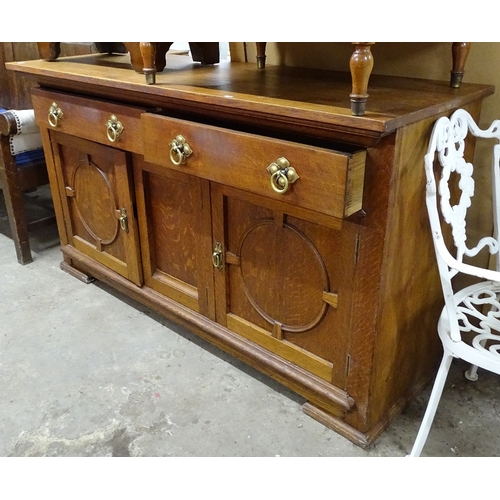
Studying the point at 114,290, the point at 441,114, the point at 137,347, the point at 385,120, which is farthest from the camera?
the point at 114,290

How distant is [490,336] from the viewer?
3.57 ft

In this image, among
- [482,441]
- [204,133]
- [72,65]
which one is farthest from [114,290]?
[482,441]

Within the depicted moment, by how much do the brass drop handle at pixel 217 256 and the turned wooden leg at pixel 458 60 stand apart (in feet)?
2.22

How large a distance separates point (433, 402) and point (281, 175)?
58cm

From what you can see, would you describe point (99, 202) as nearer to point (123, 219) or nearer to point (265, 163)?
point (123, 219)

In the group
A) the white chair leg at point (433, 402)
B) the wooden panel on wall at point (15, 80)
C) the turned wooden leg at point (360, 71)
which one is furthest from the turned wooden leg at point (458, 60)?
the wooden panel on wall at point (15, 80)

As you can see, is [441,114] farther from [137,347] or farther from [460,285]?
[137,347]

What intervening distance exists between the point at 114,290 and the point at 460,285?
3.85 ft

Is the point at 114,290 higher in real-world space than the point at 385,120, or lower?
lower

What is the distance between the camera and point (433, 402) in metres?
1.12

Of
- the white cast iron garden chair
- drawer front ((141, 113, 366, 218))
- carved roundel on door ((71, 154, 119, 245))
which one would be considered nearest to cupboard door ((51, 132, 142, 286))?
carved roundel on door ((71, 154, 119, 245))

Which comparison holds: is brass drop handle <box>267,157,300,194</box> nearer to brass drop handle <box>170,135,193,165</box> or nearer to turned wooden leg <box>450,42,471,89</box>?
brass drop handle <box>170,135,193,165</box>

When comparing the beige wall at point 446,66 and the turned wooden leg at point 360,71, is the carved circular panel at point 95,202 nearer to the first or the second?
the beige wall at point 446,66

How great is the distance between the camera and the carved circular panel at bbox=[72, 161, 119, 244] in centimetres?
166
